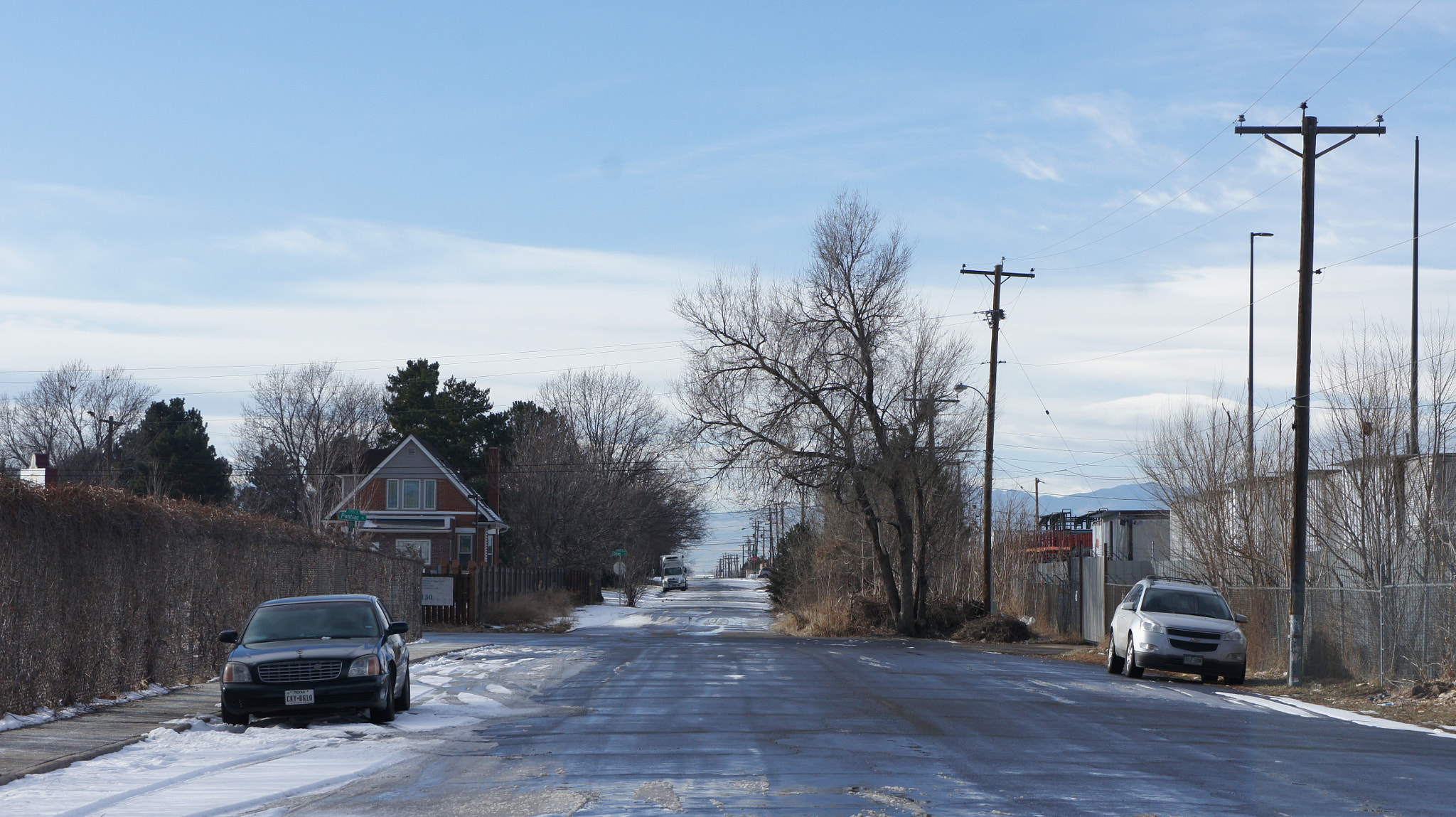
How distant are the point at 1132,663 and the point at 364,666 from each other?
14.5m

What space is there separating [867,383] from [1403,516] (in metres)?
21.7

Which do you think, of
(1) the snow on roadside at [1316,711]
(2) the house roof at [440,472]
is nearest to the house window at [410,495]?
(2) the house roof at [440,472]

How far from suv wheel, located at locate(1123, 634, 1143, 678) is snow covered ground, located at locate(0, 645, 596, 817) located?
1109 cm

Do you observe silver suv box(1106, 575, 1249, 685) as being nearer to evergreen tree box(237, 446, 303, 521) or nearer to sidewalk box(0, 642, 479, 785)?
sidewalk box(0, 642, 479, 785)

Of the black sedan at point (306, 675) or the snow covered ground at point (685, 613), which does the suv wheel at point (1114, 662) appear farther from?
the snow covered ground at point (685, 613)

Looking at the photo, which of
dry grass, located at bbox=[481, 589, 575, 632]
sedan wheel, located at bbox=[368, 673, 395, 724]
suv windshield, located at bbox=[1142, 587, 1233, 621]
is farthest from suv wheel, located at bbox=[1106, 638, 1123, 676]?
dry grass, located at bbox=[481, 589, 575, 632]

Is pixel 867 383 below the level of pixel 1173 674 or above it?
above

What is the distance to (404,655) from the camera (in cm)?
1591

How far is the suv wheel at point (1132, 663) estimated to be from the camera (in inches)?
911

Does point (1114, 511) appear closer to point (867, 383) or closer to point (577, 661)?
point (867, 383)

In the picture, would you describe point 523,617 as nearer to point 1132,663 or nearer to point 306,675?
point 1132,663

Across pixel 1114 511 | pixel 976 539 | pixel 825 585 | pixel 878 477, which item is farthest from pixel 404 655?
pixel 1114 511

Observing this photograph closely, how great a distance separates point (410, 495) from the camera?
67438 mm

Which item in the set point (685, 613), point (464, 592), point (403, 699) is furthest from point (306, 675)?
point (685, 613)
